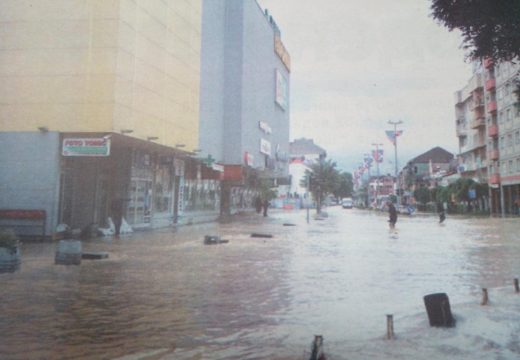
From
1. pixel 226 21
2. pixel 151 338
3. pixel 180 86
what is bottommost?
pixel 151 338

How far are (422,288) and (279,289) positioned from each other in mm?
2777

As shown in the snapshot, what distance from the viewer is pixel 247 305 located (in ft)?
24.0

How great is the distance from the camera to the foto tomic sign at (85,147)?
18.6m

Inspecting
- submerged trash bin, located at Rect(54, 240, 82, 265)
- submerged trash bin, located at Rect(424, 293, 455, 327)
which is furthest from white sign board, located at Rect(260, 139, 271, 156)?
submerged trash bin, located at Rect(424, 293, 455, 327)

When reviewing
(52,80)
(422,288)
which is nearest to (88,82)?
(52,80)

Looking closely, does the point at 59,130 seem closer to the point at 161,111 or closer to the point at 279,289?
the point at 161,111

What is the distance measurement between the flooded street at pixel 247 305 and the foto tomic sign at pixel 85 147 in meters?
5.79

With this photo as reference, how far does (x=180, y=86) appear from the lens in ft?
87.3

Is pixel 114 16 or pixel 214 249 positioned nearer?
pixel 214 249

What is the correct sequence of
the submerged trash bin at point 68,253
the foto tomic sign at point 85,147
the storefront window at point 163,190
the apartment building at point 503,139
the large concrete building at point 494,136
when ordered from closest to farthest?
the submerged trash bin at point 68,253
the foto tomic sign at point 85,147
the storefront window at point 163,190
the apartment building at point 503,139
the large concrete building at point 494,136

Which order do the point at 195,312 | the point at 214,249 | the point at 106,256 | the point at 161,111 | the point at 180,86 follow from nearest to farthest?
1. the point at 195,312
2. the point at 106,256
3. the point at 214,249
4. the point at 161,111
5. the point at 180,86

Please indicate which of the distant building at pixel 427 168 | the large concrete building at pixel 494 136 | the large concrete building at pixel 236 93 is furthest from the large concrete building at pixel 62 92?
the distant building at pixel 427 168

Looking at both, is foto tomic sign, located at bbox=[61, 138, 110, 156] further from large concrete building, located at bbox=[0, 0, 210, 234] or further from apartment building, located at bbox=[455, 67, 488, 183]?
apartment building, located at bbox=[455, 67, 488, 183]

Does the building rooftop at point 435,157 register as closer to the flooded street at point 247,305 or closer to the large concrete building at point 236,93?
the large concrete building at point 236,93
